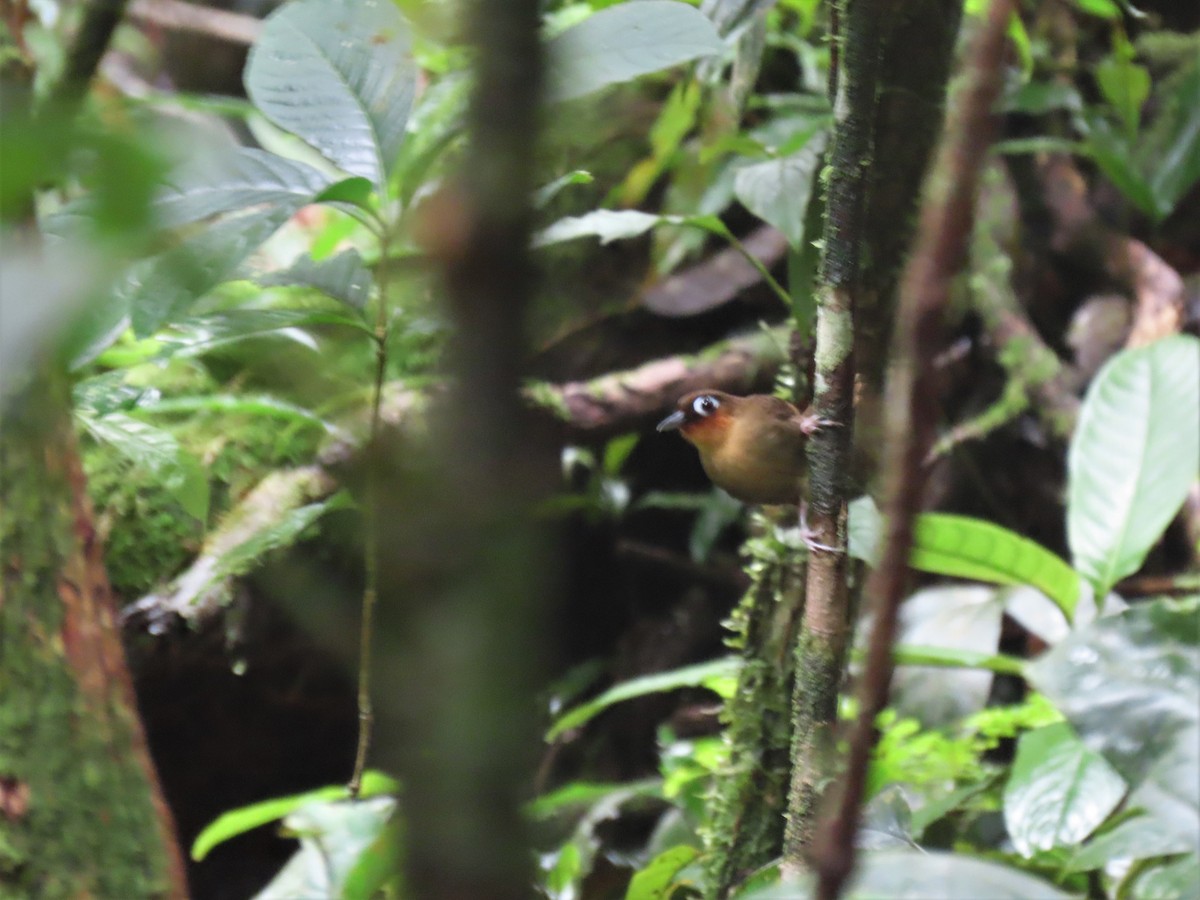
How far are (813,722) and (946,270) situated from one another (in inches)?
30.5

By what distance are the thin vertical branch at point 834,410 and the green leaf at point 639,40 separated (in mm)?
205

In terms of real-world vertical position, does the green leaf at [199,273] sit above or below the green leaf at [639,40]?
below

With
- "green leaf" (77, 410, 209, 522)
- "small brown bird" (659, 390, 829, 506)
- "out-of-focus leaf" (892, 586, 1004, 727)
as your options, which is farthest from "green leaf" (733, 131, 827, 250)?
"out-of-focus leaf" (892, 586, 1004, 727)

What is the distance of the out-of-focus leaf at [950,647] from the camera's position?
100 inches

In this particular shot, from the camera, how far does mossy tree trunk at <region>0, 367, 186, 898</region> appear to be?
135cm

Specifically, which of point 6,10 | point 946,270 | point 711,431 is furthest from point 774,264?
point 946,270

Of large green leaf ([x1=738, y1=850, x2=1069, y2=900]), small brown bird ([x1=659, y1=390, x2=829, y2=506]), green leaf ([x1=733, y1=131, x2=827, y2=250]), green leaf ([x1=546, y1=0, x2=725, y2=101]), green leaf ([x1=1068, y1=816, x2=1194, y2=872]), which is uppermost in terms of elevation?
green leaf ([x1=546, y1=0, x2=725, y2=101])

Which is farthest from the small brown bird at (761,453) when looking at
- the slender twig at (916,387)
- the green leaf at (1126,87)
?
the green leaf at (1126,87)

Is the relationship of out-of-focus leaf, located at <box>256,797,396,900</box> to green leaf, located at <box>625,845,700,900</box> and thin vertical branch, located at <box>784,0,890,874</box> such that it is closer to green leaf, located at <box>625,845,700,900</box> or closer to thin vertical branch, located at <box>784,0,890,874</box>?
green leaf, located at <box>625,845,700,900</box>

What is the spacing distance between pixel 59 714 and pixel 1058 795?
156cm

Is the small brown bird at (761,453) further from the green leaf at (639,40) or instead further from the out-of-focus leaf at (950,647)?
the out-of-focus leaf at (950,647)

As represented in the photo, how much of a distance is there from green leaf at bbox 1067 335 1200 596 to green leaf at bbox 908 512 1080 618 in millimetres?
67

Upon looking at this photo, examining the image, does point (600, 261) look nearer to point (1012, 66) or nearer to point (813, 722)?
point (1012, 66)

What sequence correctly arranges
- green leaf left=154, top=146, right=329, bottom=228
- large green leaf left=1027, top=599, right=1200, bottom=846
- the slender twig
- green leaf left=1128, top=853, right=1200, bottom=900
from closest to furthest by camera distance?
the slender twig → green leaf left=154, top=146, right=329, bottom=228 → green leaf left=1128, top=853, right=1200, bottom=900 → large green leaf left=1027, top=599, right=1200, bottom=846
